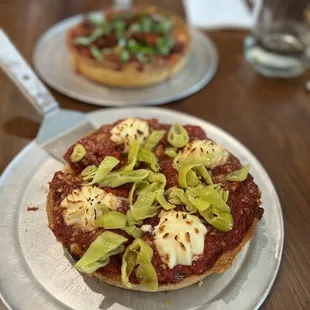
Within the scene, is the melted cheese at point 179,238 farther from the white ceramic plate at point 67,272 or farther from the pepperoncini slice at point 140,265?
the white ceramic plate at point 67,272

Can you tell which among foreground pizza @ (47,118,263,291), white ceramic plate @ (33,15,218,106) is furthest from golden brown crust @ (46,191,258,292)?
white ceramic plate @ (33,15,218,106)

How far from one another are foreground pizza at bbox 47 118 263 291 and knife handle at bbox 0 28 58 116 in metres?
0.38

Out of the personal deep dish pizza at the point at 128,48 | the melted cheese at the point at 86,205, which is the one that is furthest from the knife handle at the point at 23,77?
the melted cheese at the point at 86,205

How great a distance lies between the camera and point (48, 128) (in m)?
1.42

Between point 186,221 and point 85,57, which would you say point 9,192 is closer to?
point 186,221

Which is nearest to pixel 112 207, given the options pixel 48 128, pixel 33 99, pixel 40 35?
pixel 48 128

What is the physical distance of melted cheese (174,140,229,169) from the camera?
3.61 feet

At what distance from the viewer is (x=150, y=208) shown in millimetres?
990

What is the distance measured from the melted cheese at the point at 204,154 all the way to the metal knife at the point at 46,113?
1.43 feet

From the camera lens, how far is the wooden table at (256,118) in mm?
1175

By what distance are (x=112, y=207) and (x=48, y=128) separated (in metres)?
0.55

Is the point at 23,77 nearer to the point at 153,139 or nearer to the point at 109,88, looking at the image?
the point at 109,88

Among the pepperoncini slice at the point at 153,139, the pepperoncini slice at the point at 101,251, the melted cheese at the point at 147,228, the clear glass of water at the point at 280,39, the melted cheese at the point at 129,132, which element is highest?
the pepperoncini slice at the point at 101,251

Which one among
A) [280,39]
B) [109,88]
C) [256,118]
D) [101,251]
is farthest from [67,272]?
[280,39]
